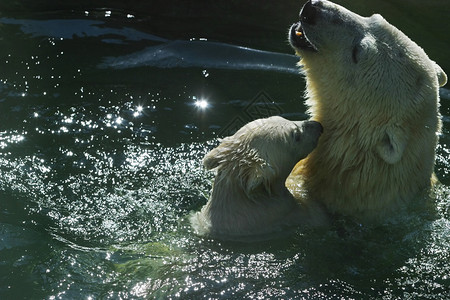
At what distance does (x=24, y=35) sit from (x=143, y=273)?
14.4ft

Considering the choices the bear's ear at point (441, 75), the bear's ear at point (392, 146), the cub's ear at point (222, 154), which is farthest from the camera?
the bear's ear at point (441, 75)

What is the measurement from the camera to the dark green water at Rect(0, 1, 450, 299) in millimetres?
4379

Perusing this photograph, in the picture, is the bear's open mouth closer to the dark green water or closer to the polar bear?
the polar bear

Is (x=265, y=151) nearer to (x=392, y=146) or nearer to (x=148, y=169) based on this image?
(x=392, y=146)

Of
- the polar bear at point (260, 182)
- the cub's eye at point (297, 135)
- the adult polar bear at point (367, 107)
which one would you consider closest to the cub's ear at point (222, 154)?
the polar bear at point (260, 182)

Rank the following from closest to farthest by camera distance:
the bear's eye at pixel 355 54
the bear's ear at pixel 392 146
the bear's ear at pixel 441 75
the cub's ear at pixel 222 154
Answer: the bear's ear at pixel 392 146 < the bear's eye at pixel 355 54 < the cub's ear at pixel 222 154 < the bear's ear at pixel 441 75

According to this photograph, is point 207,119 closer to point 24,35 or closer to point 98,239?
point 98,239

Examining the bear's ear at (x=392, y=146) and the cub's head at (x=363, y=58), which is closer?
the bear's ear at (x=392, y=146)

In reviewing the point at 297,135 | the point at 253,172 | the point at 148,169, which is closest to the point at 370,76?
the point at 297,135

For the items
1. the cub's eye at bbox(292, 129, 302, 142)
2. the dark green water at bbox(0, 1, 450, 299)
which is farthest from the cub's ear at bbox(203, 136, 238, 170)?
the dark green water at bbox(0, 1, 450, 299)

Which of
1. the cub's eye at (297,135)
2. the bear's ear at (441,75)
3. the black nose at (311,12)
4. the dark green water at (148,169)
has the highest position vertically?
the black nose at (311,12)

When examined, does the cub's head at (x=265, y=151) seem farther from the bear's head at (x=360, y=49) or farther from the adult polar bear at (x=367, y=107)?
the bear's head at (x=360, y=49)

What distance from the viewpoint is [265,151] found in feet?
15.3

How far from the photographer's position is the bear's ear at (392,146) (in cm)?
437
